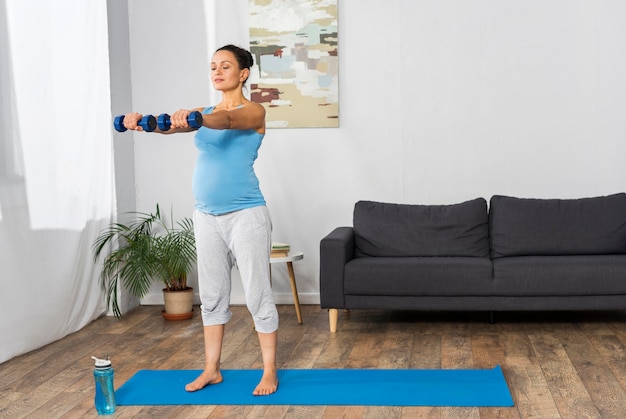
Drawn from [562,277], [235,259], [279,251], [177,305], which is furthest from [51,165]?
[562,277]

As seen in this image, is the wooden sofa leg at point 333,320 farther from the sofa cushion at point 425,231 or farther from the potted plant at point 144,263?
the potted plant at point 144,263

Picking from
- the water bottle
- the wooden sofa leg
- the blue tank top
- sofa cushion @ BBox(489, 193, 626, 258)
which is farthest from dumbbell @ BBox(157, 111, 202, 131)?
sofa cushion @ BBox(489, 193, 626, 258)

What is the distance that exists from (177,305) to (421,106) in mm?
2003

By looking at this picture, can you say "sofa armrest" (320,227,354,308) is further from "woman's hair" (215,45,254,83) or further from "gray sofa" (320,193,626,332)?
"woman's hair" (215,45,254,83)

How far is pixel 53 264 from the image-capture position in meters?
4.67

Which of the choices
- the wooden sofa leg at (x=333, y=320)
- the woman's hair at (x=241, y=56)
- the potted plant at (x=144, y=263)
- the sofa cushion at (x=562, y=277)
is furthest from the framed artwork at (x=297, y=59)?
the woman's hair at (x=241, y=56)

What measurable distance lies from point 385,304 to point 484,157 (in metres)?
1.35

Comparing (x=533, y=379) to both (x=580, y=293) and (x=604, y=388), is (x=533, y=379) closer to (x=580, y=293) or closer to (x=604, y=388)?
(x=604, y=388)

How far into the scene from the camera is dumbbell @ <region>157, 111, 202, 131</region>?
9.61 feet

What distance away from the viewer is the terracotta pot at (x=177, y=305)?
17.1ft

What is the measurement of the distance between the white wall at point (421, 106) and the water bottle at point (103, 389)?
251cm

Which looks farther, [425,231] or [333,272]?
[425,231]

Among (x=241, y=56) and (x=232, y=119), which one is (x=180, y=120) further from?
(x=241, y=56)

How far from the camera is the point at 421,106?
548 cm
